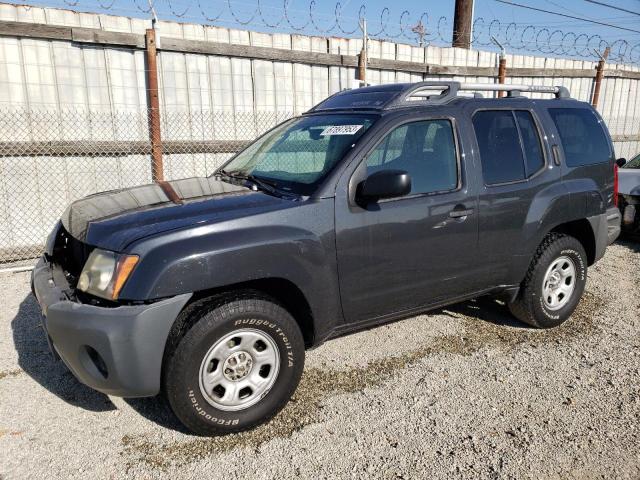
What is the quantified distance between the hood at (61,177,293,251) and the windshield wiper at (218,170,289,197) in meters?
0.08

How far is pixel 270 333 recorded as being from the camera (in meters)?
2.95

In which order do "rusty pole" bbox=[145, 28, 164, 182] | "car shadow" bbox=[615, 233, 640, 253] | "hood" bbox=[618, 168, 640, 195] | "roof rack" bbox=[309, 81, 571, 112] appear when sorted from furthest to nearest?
"car shadow" bbox=[615, 233, 640, 253] → "hood" bbox=[618, 168, 640, 195] → "rusty pole" bbox=[145, 28, 164, 182] → "roof rack" bbox=[309, 81, 571, 112]

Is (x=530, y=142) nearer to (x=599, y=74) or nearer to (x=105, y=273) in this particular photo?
(x=105, y=273)

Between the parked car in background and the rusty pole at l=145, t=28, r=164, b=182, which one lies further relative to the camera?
the parked car in background

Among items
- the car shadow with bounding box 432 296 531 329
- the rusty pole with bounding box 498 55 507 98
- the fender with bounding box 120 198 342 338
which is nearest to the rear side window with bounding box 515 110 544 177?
the car shadow with bounding box 432 296 531 329

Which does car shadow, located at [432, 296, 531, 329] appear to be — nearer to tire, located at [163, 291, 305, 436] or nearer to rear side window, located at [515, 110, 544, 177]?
rear side window, located at [515, 110, 544, 177]

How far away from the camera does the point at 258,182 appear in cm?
354

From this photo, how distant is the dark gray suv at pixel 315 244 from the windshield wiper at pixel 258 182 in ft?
0.05

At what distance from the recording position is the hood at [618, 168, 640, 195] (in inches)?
269

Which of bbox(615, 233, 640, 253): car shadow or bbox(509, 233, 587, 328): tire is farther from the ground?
bbox(509, 233, 587, 328): tire

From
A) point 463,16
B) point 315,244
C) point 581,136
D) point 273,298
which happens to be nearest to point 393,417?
point 273,298

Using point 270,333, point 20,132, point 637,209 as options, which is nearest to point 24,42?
point 20,132

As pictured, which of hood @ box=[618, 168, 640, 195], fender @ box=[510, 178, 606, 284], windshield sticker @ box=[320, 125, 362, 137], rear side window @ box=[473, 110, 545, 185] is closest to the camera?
windshield sticker @ box=[320, 125, 362, 137]

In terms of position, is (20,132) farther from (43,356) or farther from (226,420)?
(226,420)
